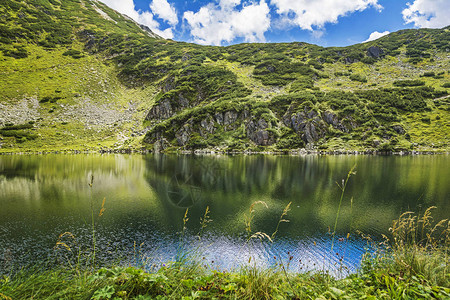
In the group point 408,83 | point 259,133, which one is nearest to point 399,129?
point 408,83

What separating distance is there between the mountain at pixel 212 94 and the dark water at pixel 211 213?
69290mm

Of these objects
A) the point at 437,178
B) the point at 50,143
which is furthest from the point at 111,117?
the point at 437,178

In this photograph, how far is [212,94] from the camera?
144625 millimetres

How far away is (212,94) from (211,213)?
127 m

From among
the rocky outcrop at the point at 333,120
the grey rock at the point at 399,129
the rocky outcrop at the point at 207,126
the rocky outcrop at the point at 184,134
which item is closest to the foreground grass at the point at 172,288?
the rocky outcrop at the point at 184,134

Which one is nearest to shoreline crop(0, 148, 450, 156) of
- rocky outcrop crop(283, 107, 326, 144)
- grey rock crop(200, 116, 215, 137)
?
rocky outcrop crop(283, 107, 326, 144)

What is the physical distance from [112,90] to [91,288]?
573 feet

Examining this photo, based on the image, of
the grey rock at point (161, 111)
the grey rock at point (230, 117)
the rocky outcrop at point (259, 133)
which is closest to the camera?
the rocky outcrop at point (259, 133)

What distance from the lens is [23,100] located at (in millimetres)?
118875

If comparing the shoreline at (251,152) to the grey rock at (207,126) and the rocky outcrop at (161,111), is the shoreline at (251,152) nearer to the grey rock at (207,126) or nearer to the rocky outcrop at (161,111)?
the grey rock at (207,126)

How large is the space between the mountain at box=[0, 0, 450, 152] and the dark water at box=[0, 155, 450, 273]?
2728 inches

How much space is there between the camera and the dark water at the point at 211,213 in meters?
16.2

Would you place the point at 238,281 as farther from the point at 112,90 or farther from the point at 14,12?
the point at 14,12

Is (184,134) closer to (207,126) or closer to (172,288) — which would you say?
(207,126)
